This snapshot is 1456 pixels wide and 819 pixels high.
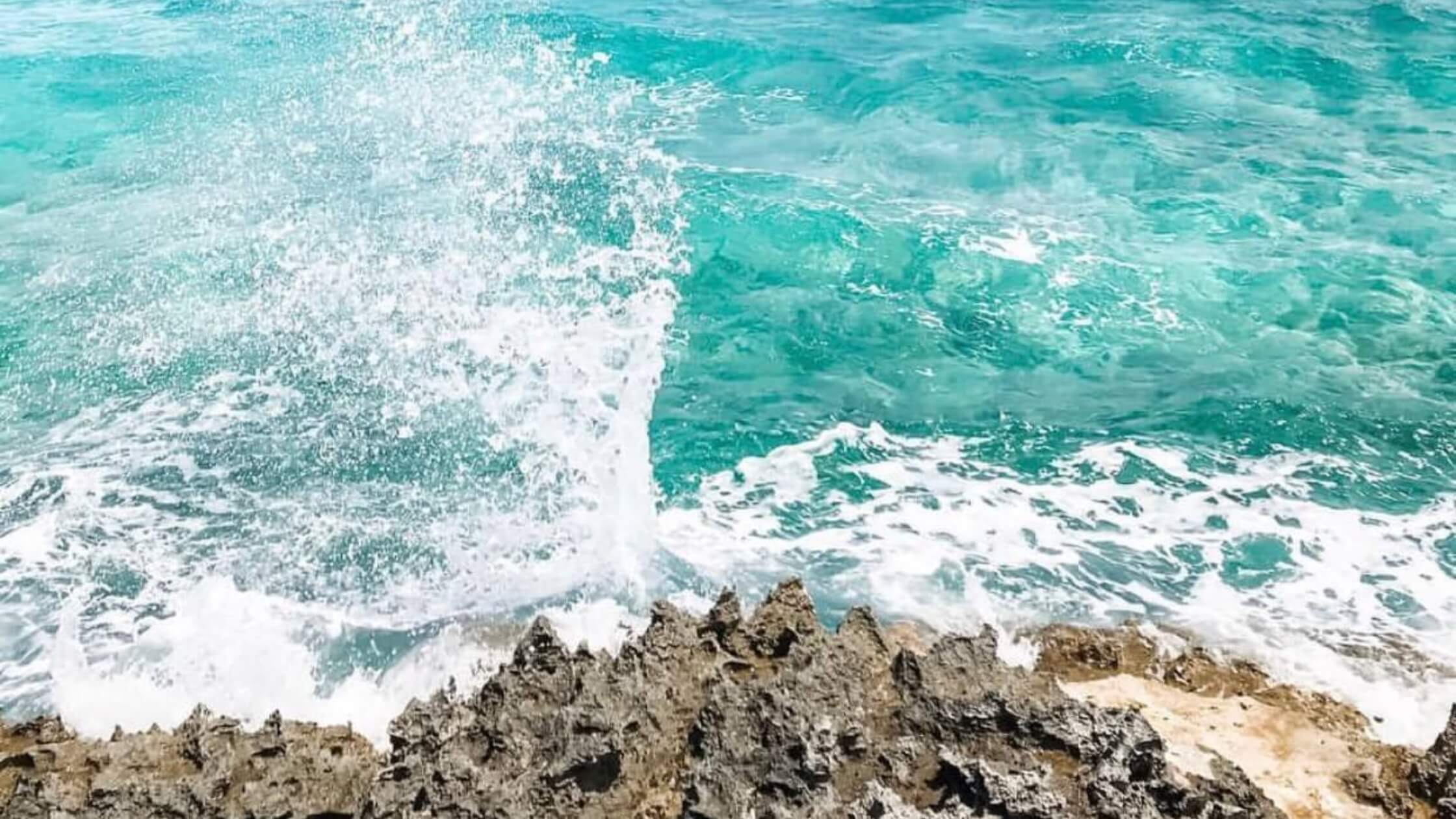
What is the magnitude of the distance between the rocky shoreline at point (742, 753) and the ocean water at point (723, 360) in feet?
6.07

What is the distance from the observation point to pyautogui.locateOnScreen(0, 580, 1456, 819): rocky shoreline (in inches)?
251

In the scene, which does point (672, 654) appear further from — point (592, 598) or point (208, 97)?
point (208, 97)

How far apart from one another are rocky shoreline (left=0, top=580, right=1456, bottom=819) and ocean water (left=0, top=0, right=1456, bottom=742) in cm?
185

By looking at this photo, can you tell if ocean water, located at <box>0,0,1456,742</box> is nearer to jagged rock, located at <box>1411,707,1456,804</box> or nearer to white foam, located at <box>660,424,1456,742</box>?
white foam, located at <box>660,424,1456,742</box>

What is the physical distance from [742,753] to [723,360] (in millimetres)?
10047

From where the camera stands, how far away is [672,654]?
7.71 meters

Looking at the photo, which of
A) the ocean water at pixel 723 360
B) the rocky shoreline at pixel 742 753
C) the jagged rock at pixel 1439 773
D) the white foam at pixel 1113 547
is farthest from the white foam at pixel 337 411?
the jagged rock at pixel 1439 773

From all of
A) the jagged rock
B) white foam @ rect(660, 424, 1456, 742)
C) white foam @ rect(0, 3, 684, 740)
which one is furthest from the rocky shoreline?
white foam @ rect(0, 3, 684, 740)

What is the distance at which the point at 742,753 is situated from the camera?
662 cm

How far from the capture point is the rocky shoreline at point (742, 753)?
6.38m

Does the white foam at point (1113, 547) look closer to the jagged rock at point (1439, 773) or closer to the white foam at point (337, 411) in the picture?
the jagged rock at point (1439, 773)

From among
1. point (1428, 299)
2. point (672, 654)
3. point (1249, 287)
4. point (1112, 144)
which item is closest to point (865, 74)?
point (1112, 144)

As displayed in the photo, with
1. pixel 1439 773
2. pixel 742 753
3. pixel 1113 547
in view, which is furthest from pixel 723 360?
pixel 1439 773

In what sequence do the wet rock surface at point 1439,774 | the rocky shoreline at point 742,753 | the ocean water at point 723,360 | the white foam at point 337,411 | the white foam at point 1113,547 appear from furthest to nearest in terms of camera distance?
1. the ocean water at point 723,360
2. the white foam at point 337,411
3. the white foam at point 1113,547
4. the wet rock surface at point 1439,774
5. the rocky shoreline at point 742,753
